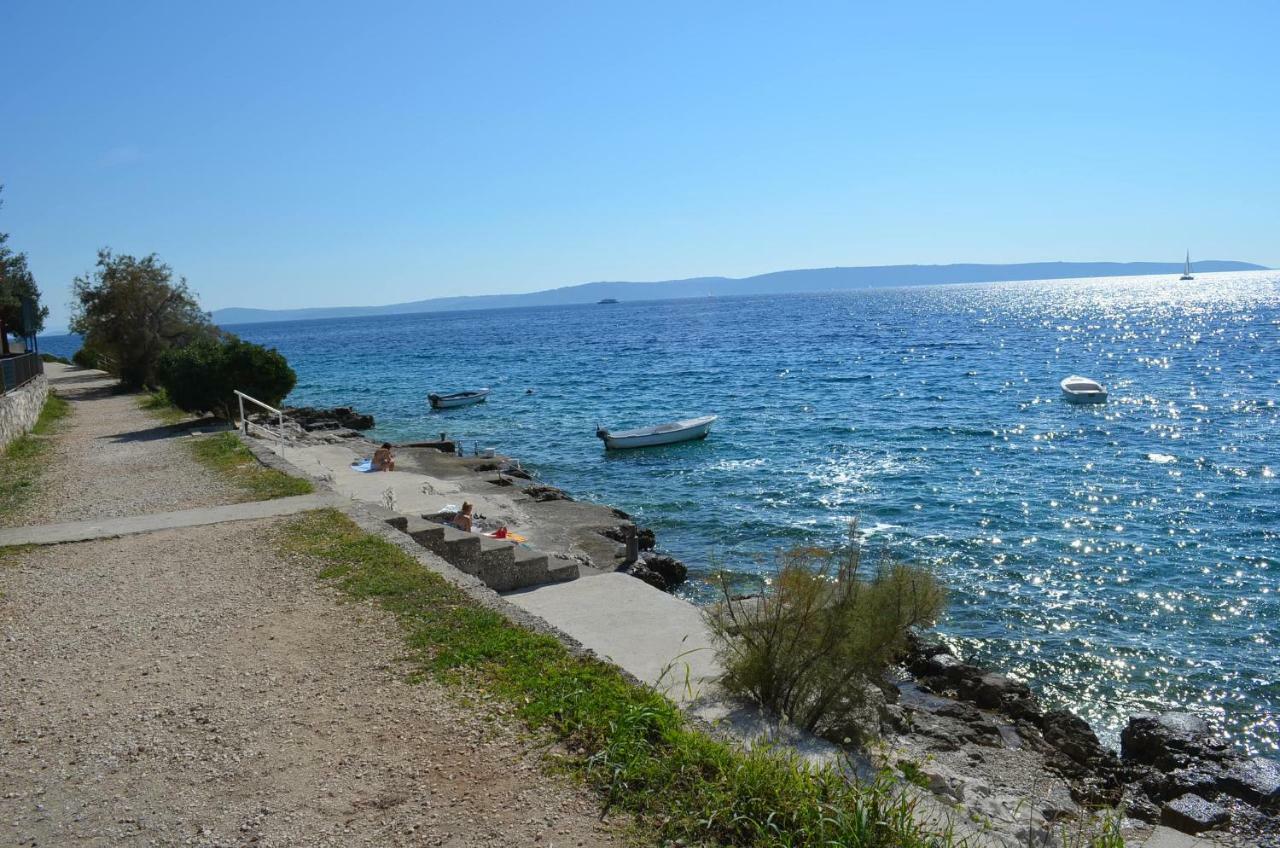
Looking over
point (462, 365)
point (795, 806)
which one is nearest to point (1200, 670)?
point (795, 806)

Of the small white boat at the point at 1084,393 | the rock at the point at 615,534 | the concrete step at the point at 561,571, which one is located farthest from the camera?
the small white boat at the point at 1084,393

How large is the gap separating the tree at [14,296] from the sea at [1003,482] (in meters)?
14.6

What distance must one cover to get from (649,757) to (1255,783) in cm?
721

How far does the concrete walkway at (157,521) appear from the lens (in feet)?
39.7

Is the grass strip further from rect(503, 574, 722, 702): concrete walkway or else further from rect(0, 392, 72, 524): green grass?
rect(0, 392, 72, 524): green grass

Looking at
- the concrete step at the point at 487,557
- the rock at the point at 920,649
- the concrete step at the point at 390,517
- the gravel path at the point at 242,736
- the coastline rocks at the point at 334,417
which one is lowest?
the rock at the point at 920,649

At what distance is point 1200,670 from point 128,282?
1579 inches

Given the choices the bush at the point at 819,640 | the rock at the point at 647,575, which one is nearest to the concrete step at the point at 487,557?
the rock at the point at 647,575

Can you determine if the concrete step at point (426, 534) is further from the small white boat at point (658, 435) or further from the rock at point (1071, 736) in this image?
the small white boat at point (658, 435)

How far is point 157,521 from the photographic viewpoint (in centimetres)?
1283

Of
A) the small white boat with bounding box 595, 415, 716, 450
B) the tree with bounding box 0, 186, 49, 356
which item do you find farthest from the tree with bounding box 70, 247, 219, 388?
the small white boat with bounding box 595, 415, 716, 450

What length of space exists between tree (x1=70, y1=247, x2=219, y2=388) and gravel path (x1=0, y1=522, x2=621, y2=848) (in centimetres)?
3226

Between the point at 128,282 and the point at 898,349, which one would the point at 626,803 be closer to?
the point at 128,282

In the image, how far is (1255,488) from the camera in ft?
Answer: 73.1
